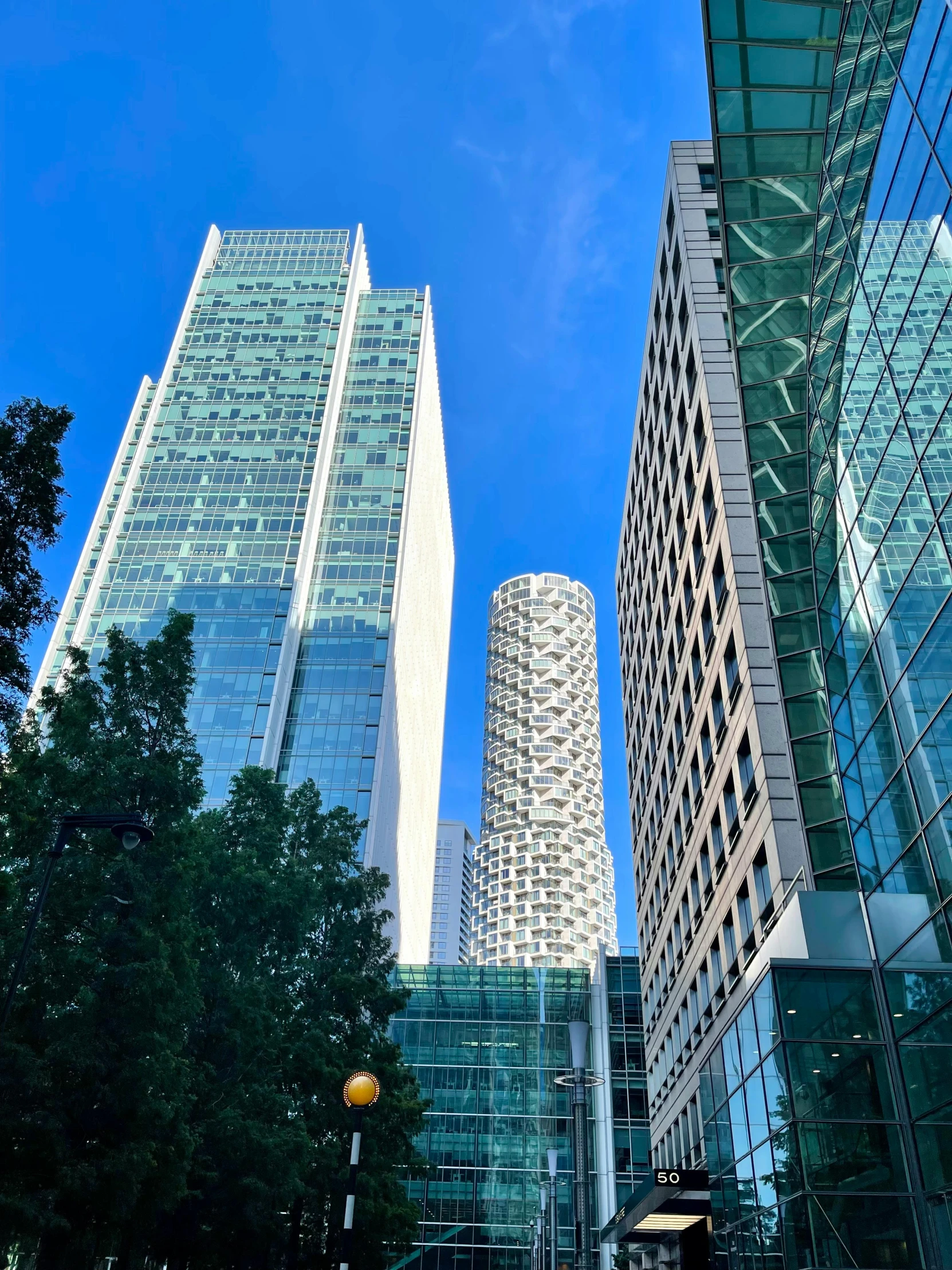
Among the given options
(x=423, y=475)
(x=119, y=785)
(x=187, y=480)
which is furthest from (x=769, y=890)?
(x=423, y=475)

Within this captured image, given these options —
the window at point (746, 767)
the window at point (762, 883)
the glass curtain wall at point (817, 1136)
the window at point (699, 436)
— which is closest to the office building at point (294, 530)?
the window at point (699, 436)

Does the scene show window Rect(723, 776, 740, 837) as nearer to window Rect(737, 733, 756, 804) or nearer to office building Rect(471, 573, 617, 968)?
window Rect(737, 733, 756, 804)

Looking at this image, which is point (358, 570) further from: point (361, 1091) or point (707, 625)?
point (361, 1091)

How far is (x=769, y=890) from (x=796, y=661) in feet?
19.4

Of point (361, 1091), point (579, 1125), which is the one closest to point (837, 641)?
point (579, 1125)

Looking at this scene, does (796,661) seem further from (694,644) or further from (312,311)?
(312,311)

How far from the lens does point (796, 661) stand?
24.1 meters

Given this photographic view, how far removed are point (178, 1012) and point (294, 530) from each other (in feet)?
244

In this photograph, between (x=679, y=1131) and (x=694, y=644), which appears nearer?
(x=694, y=644)

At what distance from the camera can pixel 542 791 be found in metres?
159

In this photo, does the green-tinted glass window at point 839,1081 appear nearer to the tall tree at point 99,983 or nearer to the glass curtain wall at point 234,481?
the tall tree at point 99,983

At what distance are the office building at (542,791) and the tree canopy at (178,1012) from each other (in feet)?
389

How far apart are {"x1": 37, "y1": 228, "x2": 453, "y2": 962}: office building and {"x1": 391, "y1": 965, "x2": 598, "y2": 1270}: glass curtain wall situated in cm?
1272

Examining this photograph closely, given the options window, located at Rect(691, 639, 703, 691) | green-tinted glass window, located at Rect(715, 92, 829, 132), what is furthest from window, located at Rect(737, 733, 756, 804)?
green-tinted glass window, located at Rect(715, 92, 829, 132)
